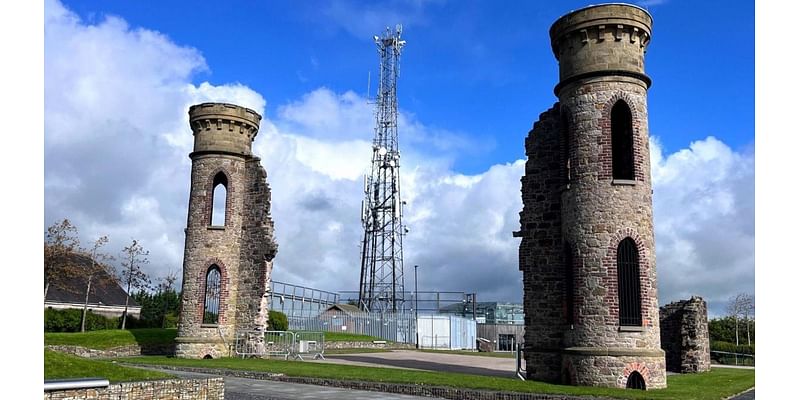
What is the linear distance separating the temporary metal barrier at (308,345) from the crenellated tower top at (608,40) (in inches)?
641

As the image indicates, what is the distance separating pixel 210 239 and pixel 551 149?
48.5ft

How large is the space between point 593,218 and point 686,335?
9.13m

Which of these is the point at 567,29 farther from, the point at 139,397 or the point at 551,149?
the point at 139,397

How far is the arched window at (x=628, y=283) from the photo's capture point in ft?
62.6

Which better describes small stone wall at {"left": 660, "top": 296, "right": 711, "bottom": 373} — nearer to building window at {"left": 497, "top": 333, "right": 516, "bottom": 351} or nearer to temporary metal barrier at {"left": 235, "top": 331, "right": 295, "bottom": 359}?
temporary metal barrier at {"left": 235, "top": 331, "right": 295, "bottom": 359}

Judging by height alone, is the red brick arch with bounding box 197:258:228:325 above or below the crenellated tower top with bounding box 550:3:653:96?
below

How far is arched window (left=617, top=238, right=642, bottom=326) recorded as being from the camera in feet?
62.6

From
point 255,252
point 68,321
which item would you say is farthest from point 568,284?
point 68,321

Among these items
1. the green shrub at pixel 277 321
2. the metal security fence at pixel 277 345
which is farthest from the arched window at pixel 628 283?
the green shrub at pixel 277 321

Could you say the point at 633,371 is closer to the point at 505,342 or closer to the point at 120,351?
the point at 120,351

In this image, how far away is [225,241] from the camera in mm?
29250

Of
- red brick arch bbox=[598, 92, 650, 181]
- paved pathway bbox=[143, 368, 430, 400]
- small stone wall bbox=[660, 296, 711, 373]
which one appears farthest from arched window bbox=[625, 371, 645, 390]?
small stone wall bbox=[660, 296, 711, 373]

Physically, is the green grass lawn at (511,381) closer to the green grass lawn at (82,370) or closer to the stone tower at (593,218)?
the stone tower at (593,218)

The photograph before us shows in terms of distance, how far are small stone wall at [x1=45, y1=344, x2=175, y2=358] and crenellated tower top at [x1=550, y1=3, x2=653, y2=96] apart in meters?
20.8
